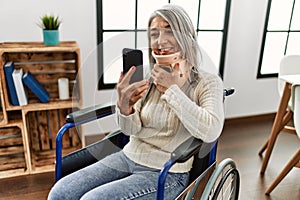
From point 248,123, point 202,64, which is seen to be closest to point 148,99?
point 202,64

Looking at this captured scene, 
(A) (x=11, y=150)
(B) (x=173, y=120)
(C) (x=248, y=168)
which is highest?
(B) (x=173, y=120)

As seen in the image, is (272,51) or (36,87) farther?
(272,51)

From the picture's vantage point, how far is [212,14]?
254 cm

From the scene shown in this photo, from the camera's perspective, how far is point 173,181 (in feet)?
3.77

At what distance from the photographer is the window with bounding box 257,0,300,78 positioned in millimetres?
2730

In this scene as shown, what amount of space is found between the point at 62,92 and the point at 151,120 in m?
0.95

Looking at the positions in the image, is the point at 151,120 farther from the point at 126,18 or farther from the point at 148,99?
the point at 126,18

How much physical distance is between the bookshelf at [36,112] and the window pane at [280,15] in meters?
1.77

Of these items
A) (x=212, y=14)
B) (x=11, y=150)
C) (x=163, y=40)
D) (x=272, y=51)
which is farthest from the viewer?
(x=272, y=51)

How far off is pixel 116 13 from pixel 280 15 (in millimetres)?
1488

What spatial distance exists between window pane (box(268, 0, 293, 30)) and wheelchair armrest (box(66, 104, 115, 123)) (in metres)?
2.04

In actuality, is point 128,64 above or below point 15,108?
above

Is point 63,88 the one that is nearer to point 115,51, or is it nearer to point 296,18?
point 115,51

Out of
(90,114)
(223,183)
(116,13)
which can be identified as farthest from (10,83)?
(223,183)
